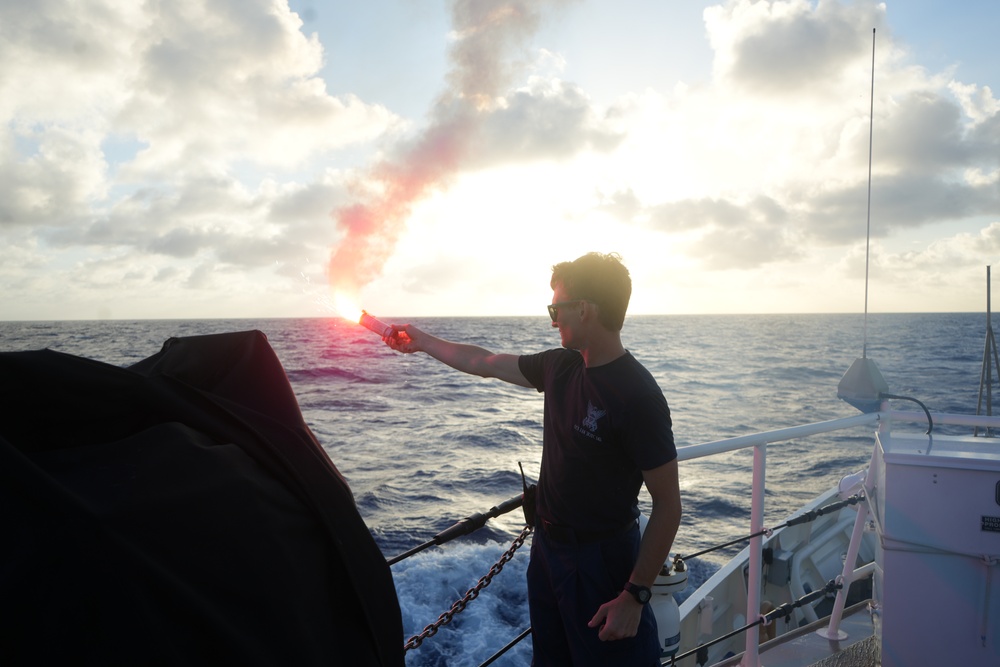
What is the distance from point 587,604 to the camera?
262 cm

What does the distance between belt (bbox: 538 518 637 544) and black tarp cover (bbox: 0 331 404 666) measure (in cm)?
134

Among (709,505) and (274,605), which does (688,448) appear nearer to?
(274,605)

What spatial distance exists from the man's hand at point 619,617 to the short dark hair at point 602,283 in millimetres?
1048

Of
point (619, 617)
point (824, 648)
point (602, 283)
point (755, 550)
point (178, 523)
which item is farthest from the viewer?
point (824, 648)

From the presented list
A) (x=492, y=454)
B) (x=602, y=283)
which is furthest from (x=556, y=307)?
(x=492, y=454)

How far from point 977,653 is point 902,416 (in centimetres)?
149

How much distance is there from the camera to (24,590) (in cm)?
92

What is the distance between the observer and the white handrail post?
3.32m

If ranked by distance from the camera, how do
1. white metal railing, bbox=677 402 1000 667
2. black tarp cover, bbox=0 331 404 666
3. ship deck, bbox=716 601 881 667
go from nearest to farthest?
black tarp cover, bbox=0 331 404 666
white metal railing, bbox=677 402 1000 667
ship deck, bbox=716 601 881 667

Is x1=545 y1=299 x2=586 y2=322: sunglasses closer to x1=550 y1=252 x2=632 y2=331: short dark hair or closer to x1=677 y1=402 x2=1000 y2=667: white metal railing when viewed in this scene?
x1=550 y1=252 x2=632 y2=331: short dark hair

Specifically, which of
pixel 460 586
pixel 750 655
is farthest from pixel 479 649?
pixel 750 655

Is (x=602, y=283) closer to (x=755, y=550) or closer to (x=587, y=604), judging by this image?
(x=587, y=604)

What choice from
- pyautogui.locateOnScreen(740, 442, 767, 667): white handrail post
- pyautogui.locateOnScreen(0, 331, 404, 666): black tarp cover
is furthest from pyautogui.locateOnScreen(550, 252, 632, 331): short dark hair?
pyautogui.locateOnScreen(0, 331, 404, 666): black tarp cover

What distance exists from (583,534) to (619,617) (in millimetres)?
346
